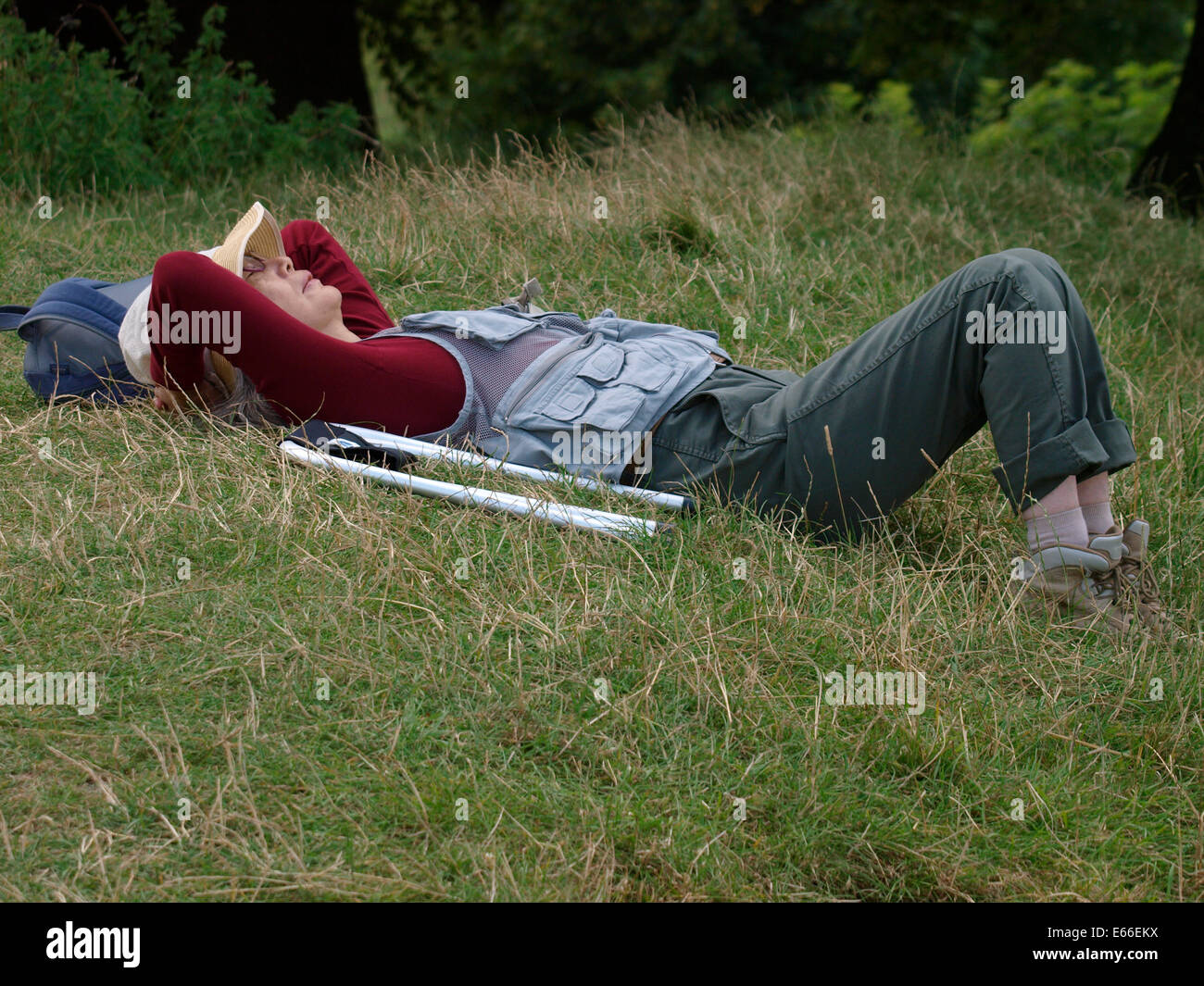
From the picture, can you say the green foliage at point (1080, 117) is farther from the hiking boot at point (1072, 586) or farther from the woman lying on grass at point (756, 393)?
the hiking boot at point (1072, 586)

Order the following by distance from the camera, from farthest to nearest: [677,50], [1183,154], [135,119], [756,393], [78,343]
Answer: [677,50]
[1183,154]
[135,119]
[78,343]
[756,393]

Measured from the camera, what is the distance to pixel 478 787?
7.70ft

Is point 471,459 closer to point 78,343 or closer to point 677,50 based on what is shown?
point 78,343

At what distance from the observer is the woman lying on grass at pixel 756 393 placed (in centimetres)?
295

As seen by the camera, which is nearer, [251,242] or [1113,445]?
[1113,445]

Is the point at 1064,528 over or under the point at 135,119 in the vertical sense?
under

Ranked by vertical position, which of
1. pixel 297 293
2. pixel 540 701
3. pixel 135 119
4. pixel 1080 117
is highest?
pixel 1080 117

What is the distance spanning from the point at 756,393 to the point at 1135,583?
110cm

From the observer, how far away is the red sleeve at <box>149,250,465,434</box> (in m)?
3.17

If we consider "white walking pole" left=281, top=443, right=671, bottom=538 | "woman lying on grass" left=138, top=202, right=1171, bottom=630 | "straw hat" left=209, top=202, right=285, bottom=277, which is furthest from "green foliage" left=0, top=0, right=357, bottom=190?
"white walking pole" left=281, top=443, right=671, bottom=538

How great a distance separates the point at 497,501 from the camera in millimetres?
3293

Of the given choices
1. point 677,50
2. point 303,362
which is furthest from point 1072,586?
point 677,50

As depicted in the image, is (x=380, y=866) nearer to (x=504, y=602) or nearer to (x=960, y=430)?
(x=504, y=602)

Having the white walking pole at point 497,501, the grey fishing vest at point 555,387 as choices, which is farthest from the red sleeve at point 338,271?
the white walking pole at point 497,501
